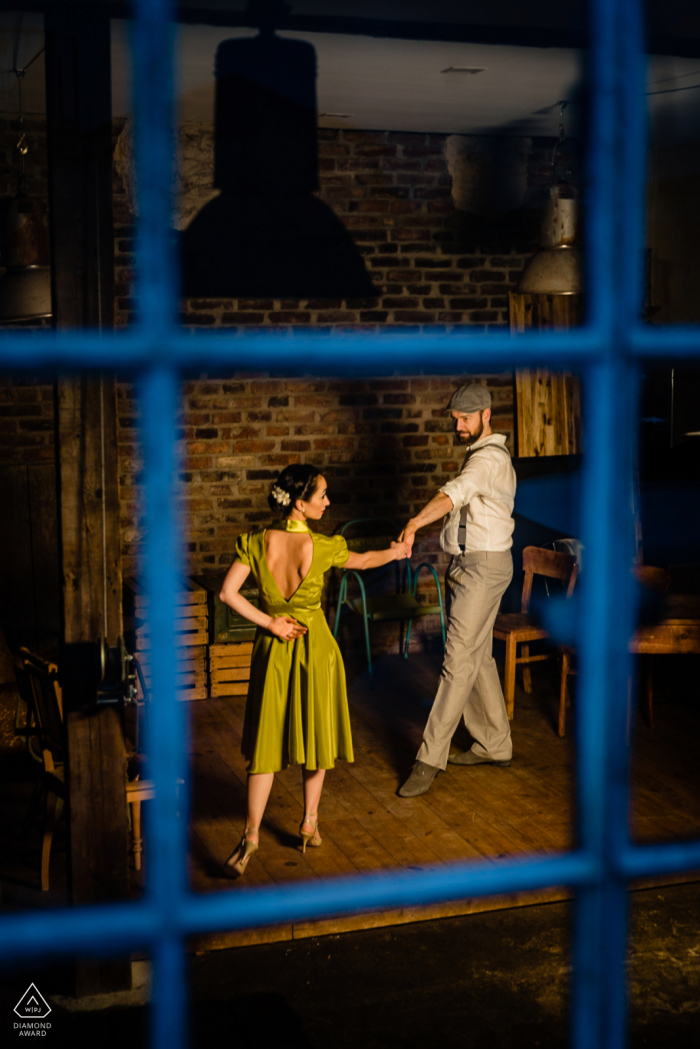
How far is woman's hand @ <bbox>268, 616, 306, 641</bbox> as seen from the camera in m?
3.79

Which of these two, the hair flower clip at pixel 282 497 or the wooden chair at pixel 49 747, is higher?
the hair flower clip at pixel 282 497

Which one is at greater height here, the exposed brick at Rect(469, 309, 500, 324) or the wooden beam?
the exposed brick at Rect(469, 309, 500, 324)

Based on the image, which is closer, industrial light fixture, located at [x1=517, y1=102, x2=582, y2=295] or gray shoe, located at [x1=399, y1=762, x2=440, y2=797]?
gray shoe, located at [x1=399, y1=762, x2=440, y2=797]

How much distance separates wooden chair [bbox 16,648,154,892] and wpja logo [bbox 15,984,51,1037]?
582 millimetres

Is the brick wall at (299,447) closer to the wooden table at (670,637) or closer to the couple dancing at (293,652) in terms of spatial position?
the wooden table at (670,637)

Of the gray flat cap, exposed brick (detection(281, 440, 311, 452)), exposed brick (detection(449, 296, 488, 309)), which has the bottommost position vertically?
exposed brick (detection(281, 440, 311, 452))

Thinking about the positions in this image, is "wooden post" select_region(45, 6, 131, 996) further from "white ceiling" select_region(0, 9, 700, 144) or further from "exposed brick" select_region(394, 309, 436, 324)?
"exposed brick" select_region(394, 309, 436, 324)

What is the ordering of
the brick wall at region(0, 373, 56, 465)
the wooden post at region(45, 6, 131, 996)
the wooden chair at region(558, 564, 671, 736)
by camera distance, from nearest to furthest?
the wooden post at region(45, 6, 131, 996)
the wooden chair at region(558, 564, 671, 736)
the brick wall at region(0, 373, 56, 465)

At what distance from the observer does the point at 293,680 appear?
12.6 feet

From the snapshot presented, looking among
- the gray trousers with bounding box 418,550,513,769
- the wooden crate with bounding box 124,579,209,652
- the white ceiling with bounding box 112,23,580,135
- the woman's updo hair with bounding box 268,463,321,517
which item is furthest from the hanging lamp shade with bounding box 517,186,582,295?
the wooden crate with bounding box 124,579,209,652

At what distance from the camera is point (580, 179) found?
6.41 meters

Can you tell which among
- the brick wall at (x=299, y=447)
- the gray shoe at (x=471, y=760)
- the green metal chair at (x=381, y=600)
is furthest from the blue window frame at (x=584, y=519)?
the brick wall at (x=299, y=447)

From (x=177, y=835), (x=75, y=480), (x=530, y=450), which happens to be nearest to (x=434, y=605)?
(x=530, y=450)

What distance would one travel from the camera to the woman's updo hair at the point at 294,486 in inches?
151
